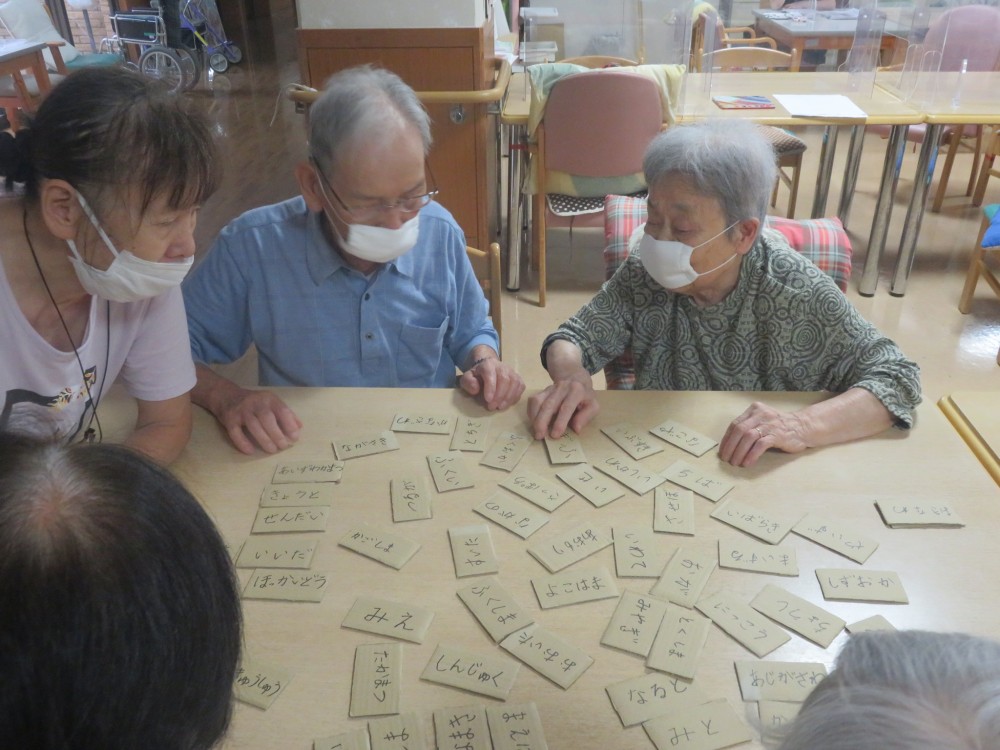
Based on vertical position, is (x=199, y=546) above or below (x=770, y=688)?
above

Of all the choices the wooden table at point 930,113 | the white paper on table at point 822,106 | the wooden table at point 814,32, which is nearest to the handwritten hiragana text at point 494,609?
the white paper on table at point 822,106

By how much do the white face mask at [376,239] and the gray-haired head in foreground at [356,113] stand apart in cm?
7

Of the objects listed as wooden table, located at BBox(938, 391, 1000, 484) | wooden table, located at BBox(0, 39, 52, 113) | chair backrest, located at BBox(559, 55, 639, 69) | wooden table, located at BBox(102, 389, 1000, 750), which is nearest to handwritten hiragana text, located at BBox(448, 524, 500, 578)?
wooden table, located at BBox(102, 389, 1000, 750)

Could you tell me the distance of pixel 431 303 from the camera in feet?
5.35

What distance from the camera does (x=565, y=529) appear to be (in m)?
1.06

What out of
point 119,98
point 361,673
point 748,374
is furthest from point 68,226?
point 748,374

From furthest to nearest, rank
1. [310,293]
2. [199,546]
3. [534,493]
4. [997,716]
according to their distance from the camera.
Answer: [310,293] → [534,493] → [199,546] → [997,716]

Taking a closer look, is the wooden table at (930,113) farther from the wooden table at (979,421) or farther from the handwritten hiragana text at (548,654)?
the handwritten hiragana text at (548,654)

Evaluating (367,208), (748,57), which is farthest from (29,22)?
(367,208)

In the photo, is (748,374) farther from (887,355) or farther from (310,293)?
(310,293)

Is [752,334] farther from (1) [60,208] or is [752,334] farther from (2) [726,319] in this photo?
(1) [60,208]

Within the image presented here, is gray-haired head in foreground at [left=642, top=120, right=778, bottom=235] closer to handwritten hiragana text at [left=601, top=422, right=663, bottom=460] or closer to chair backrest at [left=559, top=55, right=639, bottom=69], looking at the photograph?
handwritten hiragana text at [left=601, top=422, right=663, bottom=460]

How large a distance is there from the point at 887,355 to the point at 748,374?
0.29 meters

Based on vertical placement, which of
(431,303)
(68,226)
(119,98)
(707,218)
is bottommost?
(431,303)
